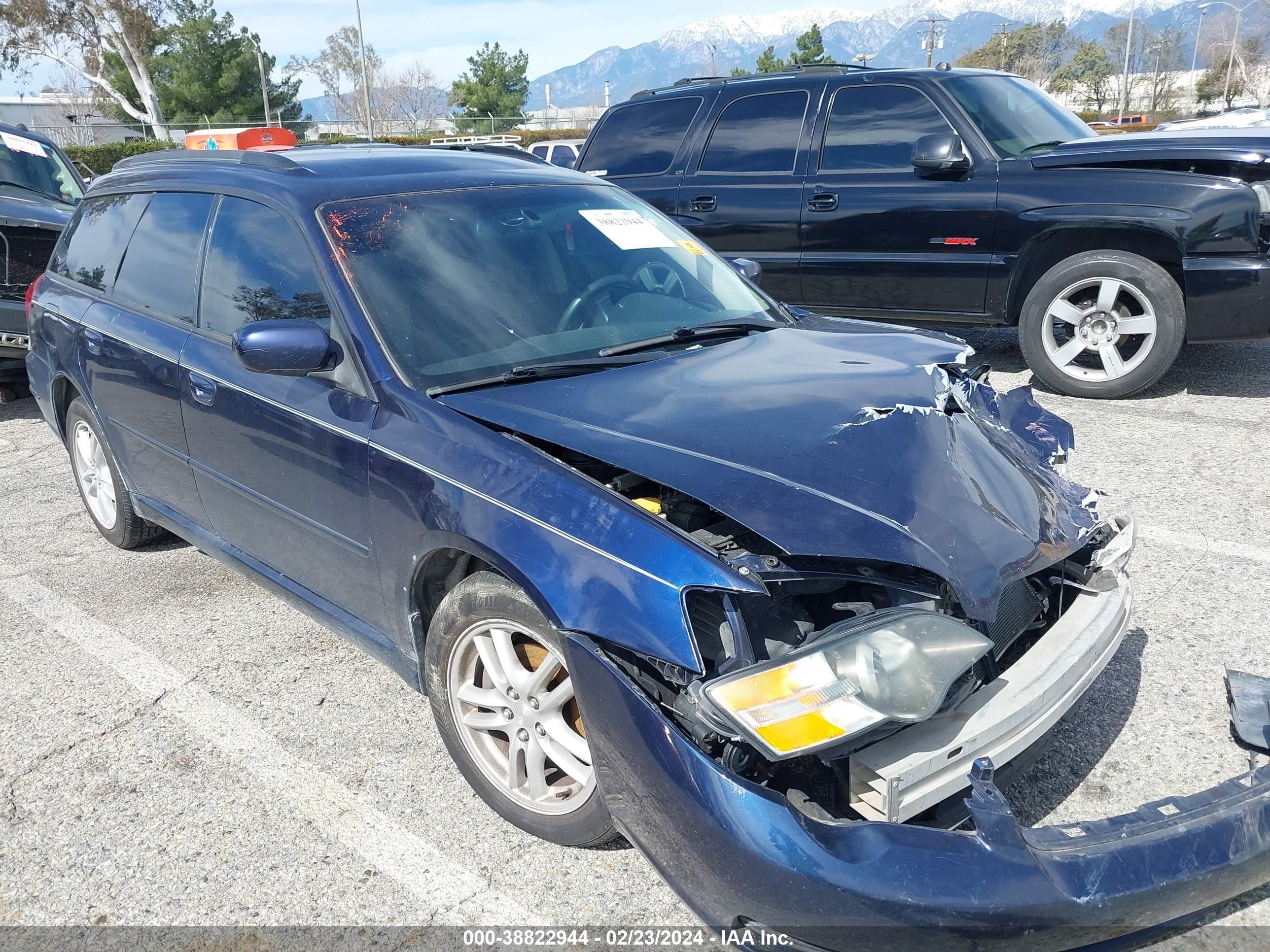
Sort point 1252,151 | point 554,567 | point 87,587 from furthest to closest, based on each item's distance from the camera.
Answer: point 1252,151, point 87,587, point 554,567

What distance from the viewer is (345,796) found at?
9.25ft

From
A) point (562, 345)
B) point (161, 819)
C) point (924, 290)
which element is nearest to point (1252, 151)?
point (924, 290)

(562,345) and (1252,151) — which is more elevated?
(1252,151)

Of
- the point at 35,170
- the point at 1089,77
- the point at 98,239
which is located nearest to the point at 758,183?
the point at 98,239

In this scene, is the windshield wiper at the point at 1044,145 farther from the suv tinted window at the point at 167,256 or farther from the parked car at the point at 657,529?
the suv tinted window at the point at 167,256

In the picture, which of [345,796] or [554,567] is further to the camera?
[345,796]

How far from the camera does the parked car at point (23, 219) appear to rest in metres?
6.75

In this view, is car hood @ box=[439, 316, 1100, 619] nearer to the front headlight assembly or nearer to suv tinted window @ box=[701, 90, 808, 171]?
the front headlight assembly

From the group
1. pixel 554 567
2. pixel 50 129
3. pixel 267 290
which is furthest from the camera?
pixel 50 129

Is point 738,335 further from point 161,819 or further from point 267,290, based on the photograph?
point 161,819

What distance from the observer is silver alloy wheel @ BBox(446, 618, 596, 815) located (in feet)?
7.83

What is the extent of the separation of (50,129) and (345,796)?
51.6 meters

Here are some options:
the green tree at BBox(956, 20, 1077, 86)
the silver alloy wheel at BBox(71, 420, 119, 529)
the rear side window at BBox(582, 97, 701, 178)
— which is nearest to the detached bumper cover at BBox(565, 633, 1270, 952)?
the silver alloy wheel at BBox(71, 420, 119, 529)

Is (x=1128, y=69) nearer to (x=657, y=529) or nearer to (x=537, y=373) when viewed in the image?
(x=537, y=373)
